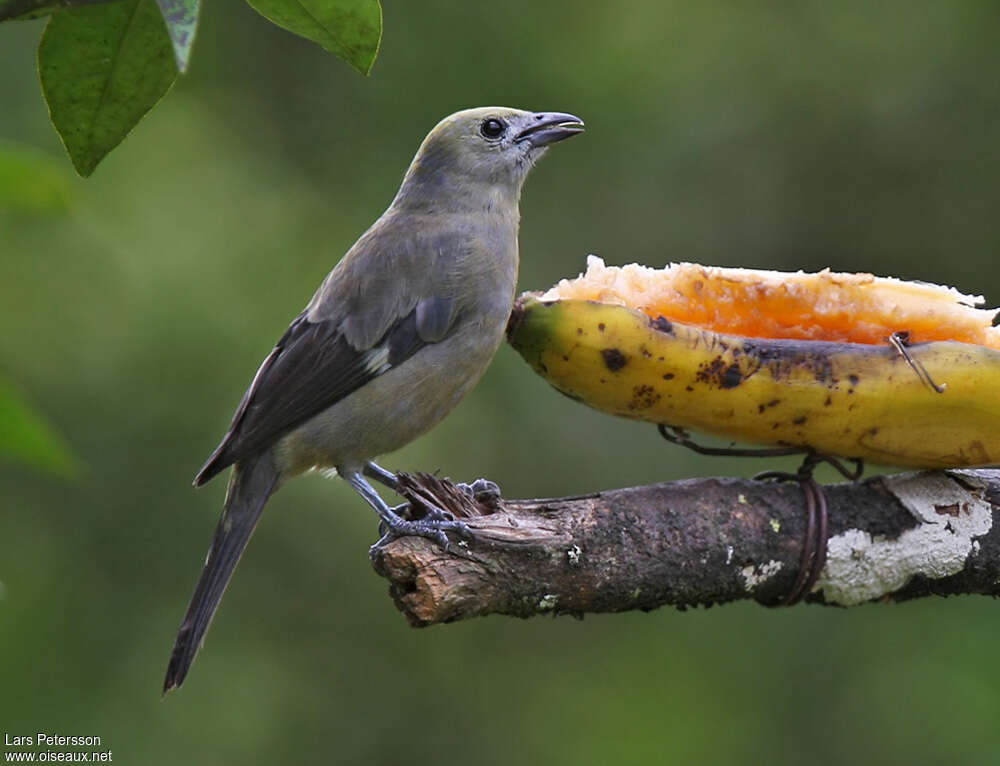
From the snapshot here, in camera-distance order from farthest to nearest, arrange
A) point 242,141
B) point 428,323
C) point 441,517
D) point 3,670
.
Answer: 1. point 242,141
2. point 3,670
3. point 428,323
4. point 441,517

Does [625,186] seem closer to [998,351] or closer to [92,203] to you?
[92,203]

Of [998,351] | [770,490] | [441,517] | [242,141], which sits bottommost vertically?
[441,517]

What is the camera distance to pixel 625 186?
688cm

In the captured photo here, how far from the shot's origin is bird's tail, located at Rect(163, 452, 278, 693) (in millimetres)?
3094

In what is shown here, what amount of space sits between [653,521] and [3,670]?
371 centimetres

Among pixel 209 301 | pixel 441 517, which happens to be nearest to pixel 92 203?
pixel 209 301

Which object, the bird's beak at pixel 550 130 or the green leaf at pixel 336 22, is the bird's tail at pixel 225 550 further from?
the green leaf at pixel 336 22

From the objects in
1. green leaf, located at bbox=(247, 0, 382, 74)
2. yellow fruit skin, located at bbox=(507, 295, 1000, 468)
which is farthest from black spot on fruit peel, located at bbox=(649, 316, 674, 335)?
green leaf, located at bbox=(247, 0, 382, 74)

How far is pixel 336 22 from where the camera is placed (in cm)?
175

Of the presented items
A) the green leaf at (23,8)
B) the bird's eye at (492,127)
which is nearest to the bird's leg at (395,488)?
the bird's eye at (492,127)

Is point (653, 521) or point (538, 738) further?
point (538, 738)

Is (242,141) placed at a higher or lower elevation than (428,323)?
higher

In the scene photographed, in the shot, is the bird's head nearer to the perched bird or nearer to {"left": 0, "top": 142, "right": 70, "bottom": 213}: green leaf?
the perched bird

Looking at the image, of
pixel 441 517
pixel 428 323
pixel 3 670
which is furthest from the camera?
pixel 3 670
